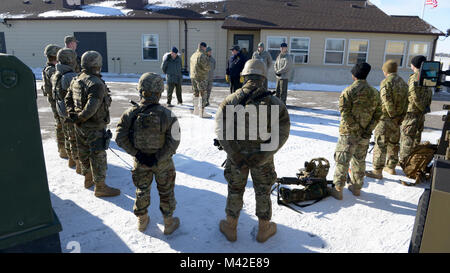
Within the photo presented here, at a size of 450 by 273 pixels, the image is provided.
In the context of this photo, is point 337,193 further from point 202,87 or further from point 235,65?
point 202,87

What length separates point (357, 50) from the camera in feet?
55.8

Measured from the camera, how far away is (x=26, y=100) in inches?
62.9

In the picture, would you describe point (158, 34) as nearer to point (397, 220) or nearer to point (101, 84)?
point (101, 84)

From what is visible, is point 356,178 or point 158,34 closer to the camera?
point 356,178

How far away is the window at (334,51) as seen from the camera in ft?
55.8

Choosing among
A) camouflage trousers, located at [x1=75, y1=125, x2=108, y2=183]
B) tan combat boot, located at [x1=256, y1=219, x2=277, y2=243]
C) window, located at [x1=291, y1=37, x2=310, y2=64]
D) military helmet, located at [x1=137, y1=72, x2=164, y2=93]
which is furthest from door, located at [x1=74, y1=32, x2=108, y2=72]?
tan combat boot, located at [x1=256, y1=219, x2=277, y2=243]

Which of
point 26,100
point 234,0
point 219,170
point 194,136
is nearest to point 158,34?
point 234,0

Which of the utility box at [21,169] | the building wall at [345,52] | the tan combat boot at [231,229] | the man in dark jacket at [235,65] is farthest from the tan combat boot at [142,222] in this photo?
the building wall at [345,52]

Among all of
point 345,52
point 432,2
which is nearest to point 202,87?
point 345,52

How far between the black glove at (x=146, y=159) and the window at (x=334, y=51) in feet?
52.2

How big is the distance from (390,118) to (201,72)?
5351 millimetres

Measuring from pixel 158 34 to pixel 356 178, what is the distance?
16197 mm

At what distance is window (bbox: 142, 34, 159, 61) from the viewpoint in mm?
18230

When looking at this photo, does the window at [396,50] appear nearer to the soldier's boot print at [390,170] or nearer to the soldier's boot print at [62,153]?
the soldier's boot print at [390,170]
